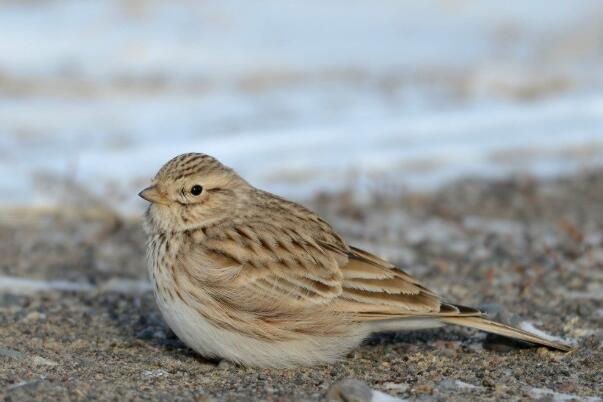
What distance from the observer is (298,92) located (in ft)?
50.9

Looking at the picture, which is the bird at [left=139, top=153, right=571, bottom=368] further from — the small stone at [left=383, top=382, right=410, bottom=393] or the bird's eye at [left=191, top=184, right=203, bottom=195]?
the small stone at [left=383, top=382, right=410, bottom=393]

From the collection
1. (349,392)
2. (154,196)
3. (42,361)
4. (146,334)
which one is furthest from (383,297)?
(42,361)

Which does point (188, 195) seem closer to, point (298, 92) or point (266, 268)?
point (266, 268)

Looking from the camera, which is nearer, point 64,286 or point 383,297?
point 383,297

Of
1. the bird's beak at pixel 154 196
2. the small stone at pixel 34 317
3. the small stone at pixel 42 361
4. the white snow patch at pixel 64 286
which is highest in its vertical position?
the bird's beak at pixel 154 196

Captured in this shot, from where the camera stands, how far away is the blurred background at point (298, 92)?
11906 millimetres

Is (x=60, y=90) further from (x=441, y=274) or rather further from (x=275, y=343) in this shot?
(x=275, y=343)

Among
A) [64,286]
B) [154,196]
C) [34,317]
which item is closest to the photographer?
[154,196]

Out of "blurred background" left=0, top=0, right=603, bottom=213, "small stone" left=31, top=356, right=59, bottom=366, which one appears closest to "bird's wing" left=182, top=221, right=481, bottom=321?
"small stone" left=31, top=356, right=59, bottom=366

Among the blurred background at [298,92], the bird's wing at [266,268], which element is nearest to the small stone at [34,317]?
the bird's wing at [266,268]

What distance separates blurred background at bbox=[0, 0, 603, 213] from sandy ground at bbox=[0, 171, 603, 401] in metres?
0.77

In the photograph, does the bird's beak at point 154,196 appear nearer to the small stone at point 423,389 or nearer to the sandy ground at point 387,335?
the sandy ground at point 387,335

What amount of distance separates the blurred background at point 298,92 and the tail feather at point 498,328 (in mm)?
5159

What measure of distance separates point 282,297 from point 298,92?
9.74 meters
